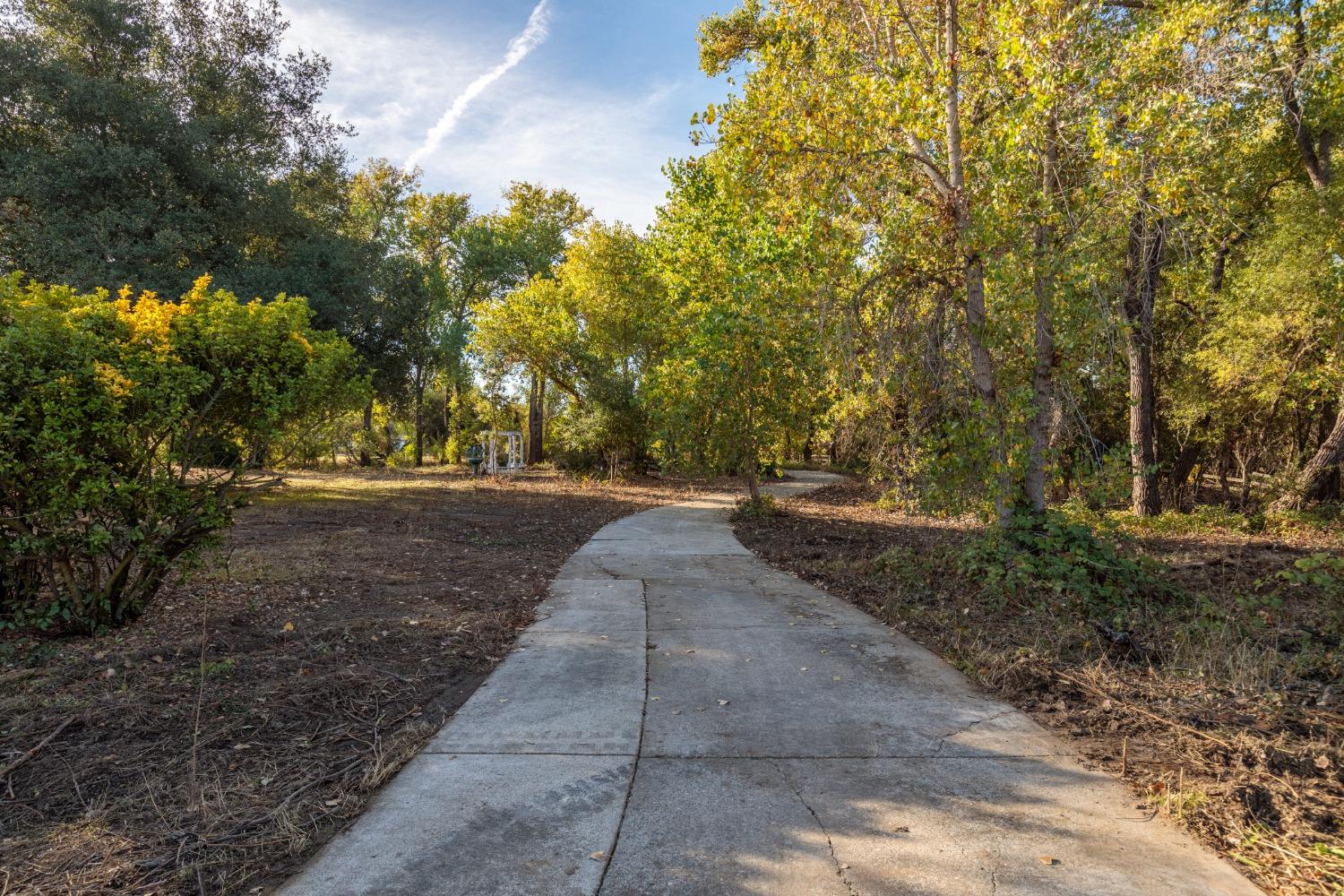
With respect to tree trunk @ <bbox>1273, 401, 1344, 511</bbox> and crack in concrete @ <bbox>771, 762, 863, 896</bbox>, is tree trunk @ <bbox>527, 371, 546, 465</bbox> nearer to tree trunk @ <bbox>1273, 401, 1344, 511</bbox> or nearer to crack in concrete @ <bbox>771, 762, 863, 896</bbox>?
tree trunk @ <bbox>1273, 401, 1344, 511</bbox>

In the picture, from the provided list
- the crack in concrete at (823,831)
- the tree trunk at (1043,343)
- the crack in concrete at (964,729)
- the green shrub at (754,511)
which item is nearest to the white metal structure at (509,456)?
the green shrub at (754,511)

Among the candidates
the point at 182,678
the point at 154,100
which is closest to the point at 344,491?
the point at 154,100

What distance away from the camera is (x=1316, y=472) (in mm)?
11906

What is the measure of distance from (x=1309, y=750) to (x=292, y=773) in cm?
432

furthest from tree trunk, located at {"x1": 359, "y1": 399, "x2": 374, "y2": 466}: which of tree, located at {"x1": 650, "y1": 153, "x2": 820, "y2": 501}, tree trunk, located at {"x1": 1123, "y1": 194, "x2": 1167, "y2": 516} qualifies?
tree trunk, located at {"x1": 1123, "y1": 194, "x2": 1167, "y2": 516}

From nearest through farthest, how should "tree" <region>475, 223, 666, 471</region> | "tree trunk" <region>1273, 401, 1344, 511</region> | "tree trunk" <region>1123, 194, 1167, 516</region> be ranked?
"tree trunk" <region>1123, 194, 1167, 516</region> → "tree trunk" <region>1273, 401, 1344, 511</region> → "tree" <region>475, 223, 666, 471</region>

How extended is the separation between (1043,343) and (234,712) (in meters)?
6.84

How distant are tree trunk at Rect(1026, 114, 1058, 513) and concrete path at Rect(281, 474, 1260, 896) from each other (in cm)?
277

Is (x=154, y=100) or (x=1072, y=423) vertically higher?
(x=154, y=100)

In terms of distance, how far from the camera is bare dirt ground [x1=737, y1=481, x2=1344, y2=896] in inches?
99.8

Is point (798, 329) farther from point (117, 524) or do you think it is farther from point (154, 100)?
point (154, 100)

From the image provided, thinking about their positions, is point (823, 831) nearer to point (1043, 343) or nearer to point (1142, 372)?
point (1043, 343)

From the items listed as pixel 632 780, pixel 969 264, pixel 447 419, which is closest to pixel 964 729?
pixel 632 780

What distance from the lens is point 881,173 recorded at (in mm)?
6812
